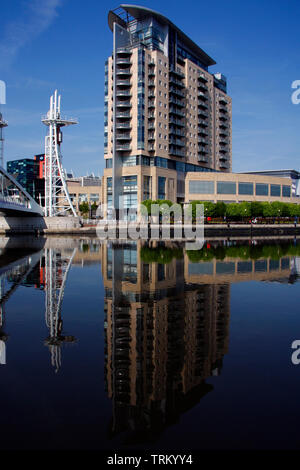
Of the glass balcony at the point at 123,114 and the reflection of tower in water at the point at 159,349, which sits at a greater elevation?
the glass balcony at the point at 123,114

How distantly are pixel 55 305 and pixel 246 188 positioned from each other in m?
113

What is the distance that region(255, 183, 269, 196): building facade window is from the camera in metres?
127

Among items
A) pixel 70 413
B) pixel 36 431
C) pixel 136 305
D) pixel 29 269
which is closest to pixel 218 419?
pixel 70 413

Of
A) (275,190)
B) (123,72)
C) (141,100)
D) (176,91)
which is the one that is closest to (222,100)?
(176,91)

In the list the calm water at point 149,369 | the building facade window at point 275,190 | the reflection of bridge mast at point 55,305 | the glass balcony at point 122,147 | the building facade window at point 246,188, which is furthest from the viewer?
the building facade window at point 275,190

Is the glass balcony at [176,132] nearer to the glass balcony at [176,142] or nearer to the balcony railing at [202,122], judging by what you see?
the glass balcony at [176,142]

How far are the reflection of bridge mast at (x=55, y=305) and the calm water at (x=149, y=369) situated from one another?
0.19ft

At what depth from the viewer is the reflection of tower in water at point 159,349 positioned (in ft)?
26.7

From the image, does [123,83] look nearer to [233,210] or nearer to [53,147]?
[53,147]

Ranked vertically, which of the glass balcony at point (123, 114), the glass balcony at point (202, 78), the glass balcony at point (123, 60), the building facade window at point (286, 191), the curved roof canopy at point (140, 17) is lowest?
the building facade window at point (286, 191)

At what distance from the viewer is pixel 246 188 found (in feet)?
408

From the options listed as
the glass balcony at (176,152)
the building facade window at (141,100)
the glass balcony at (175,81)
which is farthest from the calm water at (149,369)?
the glass balcony at (175,81)

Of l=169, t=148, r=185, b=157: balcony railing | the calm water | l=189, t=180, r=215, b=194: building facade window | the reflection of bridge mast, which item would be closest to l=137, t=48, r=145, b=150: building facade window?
l=169, t=148, r=185, b=157: balcony railing

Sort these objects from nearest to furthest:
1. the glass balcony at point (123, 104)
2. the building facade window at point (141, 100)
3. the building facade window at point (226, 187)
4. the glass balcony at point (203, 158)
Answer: the building facade window at point (141, 100)
the glass balcony at point (123, 104)
the building facade window at point (226, 187)
the glass balcony at point (203, 158)
